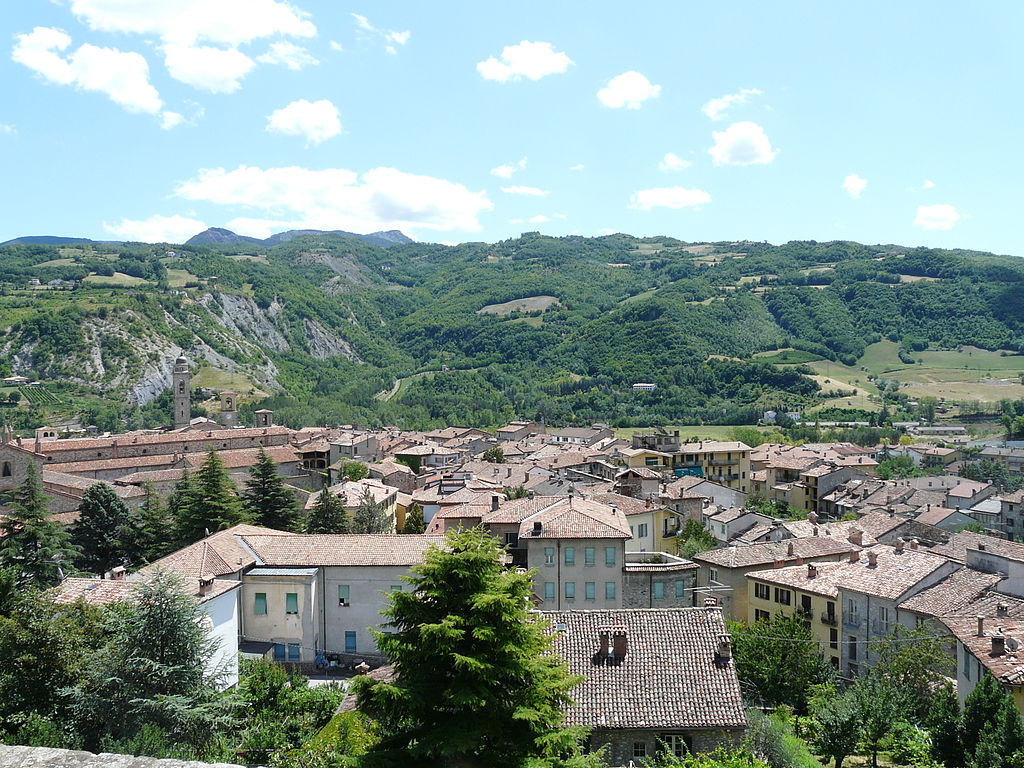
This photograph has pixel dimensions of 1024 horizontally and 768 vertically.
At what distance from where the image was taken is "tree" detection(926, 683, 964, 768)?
22906 millimetres

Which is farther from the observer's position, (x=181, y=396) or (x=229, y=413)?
(x=229, y=413)

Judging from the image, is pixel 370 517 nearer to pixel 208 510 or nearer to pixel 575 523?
pixel 208 510

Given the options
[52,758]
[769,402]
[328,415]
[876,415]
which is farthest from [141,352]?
[52,758]

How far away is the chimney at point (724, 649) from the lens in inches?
832

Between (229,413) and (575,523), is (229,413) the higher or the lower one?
the lower one

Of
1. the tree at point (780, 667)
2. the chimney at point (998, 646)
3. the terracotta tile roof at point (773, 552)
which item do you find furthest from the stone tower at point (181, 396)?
the chimney at point (998, 646)

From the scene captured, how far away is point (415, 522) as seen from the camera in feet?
175

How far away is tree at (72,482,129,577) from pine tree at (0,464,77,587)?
209 cm

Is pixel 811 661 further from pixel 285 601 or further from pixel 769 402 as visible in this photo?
pixel 769 402

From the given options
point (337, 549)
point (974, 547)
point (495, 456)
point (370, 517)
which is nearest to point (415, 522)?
point (370, 517)

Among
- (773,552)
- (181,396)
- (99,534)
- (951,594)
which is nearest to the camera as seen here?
(951,594)

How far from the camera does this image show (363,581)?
105 feet

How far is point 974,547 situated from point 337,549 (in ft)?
112

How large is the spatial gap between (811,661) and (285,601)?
766 inches
